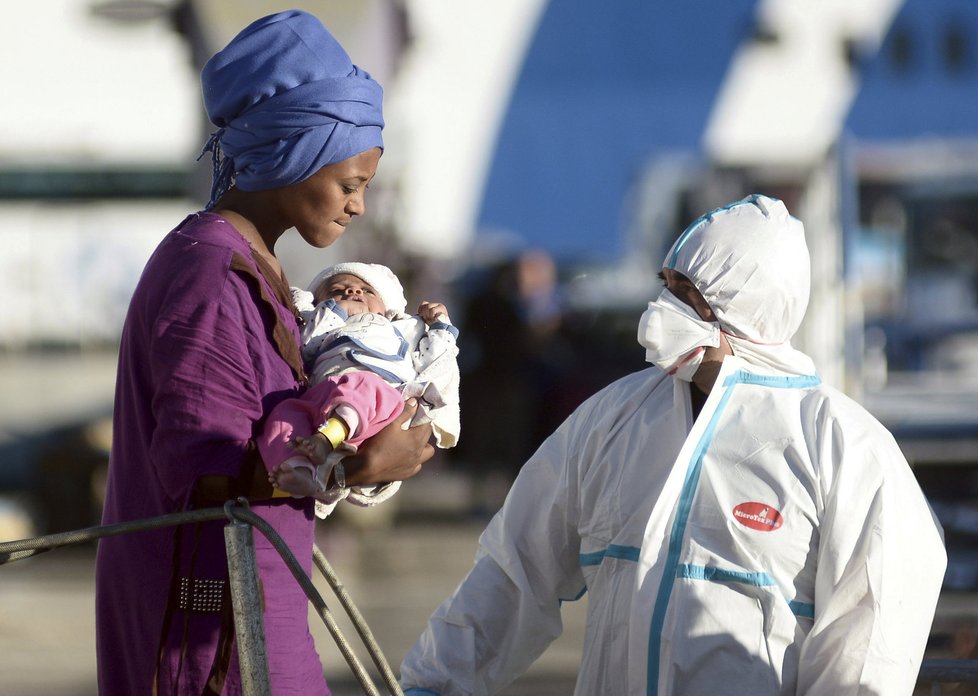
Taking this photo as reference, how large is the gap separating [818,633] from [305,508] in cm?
88

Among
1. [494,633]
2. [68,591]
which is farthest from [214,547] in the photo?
[68,591]

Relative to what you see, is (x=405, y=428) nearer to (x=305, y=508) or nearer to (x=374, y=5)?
(x=305, y=508)

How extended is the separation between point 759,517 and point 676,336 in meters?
0.36

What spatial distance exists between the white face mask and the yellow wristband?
2.34ft

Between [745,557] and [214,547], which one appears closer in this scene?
[214,547]

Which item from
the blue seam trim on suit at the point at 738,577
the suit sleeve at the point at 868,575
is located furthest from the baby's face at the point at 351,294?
the suit sleeve at the point at 868,575

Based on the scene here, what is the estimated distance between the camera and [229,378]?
2.12m

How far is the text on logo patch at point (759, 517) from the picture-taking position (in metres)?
2.51

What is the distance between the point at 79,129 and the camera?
13.5 meters

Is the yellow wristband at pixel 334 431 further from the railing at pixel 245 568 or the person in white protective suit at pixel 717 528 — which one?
the person in white protective suit at pixel 717 528

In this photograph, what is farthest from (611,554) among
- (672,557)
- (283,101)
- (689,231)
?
(283,101)

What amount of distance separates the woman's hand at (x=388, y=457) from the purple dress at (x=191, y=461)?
141 millimetres

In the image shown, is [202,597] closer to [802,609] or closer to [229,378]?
[229,378]

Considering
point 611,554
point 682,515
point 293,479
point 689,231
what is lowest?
point 611,554
